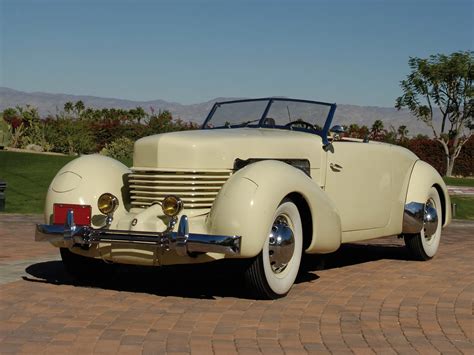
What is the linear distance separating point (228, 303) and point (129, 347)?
1.46 metres

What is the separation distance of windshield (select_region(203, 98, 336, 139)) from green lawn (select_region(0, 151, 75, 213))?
645 cm

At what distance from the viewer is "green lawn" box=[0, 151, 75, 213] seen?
1419cm

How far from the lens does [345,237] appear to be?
24.1ft

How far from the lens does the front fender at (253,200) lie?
5.80 metres

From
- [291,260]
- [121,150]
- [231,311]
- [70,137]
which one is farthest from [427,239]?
[70,137]

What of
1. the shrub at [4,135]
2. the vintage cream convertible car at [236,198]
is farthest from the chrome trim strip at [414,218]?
the shrub at [4,135]

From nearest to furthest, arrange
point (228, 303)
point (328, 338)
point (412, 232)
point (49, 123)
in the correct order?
point (328, 338) < point (228, 303) < point (412, 232) < point (49, 123)

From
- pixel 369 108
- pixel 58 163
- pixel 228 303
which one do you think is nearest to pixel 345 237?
pixel 228 303

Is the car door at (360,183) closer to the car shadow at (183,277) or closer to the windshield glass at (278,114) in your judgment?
the windshield glass at (278,114)

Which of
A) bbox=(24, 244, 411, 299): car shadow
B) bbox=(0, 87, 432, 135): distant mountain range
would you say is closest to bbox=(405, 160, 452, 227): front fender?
bbox=(24, 244, 411, 299): car shadow

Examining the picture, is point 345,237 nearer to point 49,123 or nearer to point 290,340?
point 290,340

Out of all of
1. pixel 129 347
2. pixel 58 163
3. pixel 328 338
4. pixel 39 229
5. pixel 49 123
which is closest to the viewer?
pixel 129 347

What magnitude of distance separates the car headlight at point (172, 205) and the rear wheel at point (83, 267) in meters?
1.21

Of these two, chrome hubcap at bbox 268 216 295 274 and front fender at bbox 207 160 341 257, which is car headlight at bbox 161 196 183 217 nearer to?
front fender at bbox 207 160 341 257
